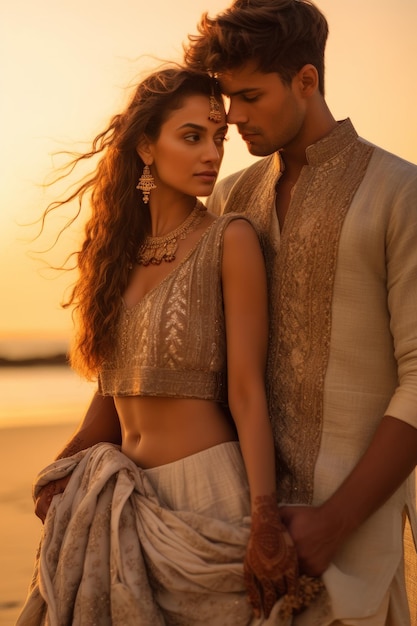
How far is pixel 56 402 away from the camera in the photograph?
10133mm

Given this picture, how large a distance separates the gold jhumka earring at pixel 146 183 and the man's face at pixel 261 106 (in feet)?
0.91

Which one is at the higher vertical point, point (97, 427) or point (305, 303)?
point (305, 303)

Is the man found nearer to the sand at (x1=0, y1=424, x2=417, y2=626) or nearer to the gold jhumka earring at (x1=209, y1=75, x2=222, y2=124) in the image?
the gold jhumka earring at (x1=209, y1=75, x2=222, y2=124)

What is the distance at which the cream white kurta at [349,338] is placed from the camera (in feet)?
8.70

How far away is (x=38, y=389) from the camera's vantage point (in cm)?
1119

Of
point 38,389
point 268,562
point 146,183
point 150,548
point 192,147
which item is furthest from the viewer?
point 38,389

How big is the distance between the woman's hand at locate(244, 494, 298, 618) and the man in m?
0.05

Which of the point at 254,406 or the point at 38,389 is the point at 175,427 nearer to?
the point at 254,406

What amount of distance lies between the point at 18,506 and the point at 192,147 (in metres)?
3.93

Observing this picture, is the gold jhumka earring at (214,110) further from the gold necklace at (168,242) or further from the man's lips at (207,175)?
the gold necklace at (168,242)

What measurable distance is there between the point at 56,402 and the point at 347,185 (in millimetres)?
7664

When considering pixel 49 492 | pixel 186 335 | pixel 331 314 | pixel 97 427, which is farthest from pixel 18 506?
pixel 331 314

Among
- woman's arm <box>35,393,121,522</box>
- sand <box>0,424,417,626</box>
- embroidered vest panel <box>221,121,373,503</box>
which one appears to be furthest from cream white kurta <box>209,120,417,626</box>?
sand <box>0,424,417,626</box>

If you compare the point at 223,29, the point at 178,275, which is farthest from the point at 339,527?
the point at 223,29
